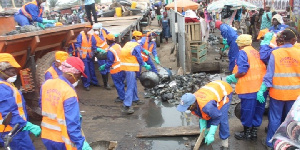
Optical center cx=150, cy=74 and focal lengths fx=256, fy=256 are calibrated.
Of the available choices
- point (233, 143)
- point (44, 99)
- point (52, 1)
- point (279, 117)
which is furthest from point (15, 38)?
point (52, 1)

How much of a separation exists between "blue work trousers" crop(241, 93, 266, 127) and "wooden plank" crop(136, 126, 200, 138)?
828 millimetres

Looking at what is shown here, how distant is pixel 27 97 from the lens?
205 inches

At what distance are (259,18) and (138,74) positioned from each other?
8755 millimetres

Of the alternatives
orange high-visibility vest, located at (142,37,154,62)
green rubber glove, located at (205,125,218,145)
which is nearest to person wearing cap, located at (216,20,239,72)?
orange high-visibility vest, located at (142,37,154,62)

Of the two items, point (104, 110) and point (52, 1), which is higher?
point (52, 1)

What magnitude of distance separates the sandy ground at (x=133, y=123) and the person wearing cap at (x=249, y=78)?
0.49 metres

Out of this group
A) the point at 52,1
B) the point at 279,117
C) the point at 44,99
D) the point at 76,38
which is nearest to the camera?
the point at 44,99

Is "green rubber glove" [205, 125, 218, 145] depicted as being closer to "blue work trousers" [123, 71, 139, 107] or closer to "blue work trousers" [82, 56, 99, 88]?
"blue work trousers" [123, 71, 139, 107]

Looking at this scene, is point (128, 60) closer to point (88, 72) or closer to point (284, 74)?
point (88, 72)

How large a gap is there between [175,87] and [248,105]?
2882mm

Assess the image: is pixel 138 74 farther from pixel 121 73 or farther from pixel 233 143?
pixel 233 143

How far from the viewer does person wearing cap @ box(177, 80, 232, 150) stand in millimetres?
3219

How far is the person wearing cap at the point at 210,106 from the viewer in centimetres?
322

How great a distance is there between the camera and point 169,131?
457 cm
